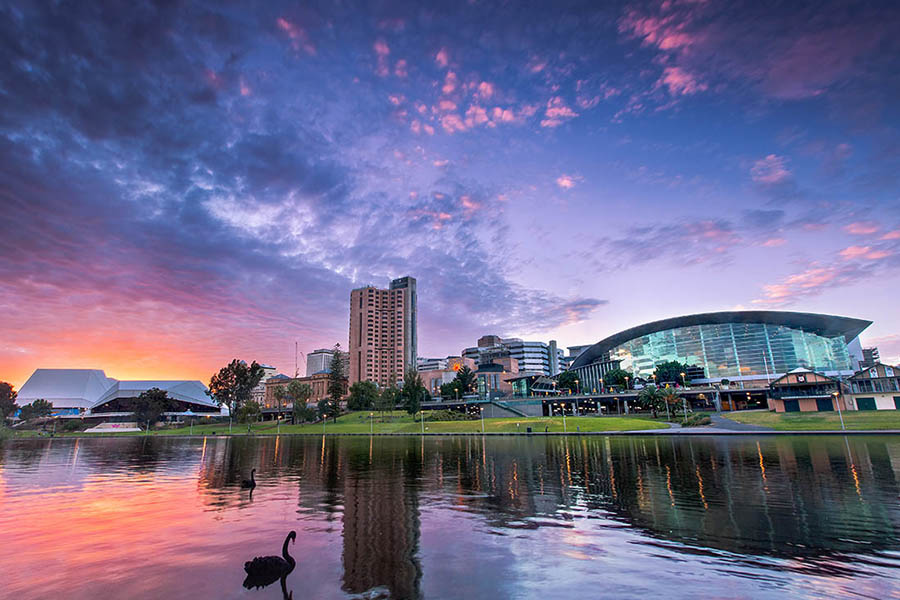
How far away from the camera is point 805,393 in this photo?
320ft

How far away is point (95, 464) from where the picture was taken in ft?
163

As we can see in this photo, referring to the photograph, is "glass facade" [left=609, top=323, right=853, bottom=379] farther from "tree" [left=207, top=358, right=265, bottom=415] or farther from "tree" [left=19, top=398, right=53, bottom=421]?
"tree" [left=19, top=398, right=53, bottom=421]

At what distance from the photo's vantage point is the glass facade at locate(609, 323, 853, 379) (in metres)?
168

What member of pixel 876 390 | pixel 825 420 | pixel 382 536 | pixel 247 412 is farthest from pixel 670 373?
pixel 382 536

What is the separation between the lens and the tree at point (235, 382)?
148750mm

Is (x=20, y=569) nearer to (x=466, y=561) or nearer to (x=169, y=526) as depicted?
(x=169, y=526)

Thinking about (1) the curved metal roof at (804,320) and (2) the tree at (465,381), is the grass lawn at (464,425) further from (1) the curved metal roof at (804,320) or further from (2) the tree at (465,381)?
(1) the curved metal roof at (804,320)

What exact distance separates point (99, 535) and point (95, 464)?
1643 inches

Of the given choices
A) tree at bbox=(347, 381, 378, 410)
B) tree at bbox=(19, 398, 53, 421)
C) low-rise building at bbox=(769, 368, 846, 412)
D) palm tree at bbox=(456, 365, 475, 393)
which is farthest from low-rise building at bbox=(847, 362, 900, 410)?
tree at bbox=(19, 398, 53, 421)

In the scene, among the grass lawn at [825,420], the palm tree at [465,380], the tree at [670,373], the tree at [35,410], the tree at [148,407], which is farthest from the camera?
the palm tree at [465,380]

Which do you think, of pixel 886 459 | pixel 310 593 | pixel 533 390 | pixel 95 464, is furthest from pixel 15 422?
pixel 886 459

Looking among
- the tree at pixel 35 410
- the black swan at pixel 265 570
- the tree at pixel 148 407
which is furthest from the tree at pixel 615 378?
the tree at pixel 35 410

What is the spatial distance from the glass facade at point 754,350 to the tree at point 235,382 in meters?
170

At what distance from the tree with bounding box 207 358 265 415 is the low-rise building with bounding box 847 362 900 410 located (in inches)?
6244
